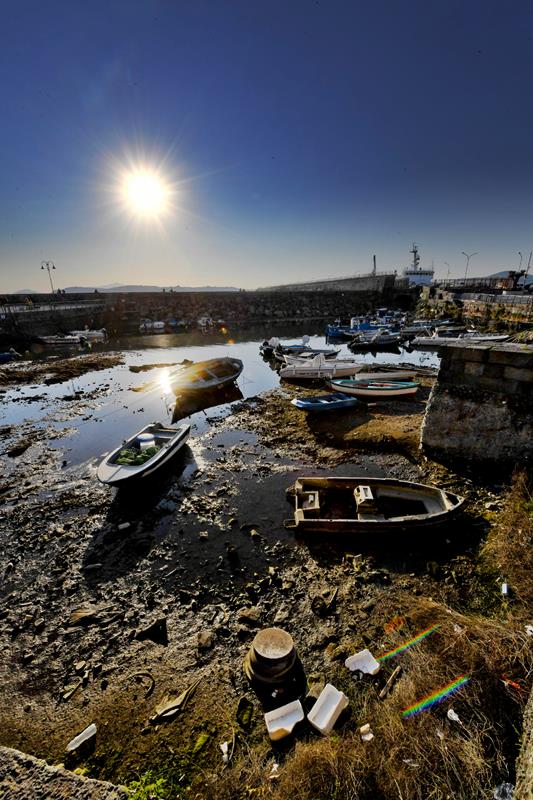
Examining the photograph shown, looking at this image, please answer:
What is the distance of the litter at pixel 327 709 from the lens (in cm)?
408

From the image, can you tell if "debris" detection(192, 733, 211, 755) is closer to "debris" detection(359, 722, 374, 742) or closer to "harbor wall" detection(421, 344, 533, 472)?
"debris" detection(359, 722, 374, 742)

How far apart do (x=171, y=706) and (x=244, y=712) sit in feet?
3.66

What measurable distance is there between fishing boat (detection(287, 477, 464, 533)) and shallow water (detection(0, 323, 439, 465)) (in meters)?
7.97

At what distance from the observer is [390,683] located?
448 centimetres

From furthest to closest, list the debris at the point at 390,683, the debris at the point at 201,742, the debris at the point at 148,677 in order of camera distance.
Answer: the debris at the point at 148,677, the debris at the point at 390,683, the debris at the point at 201,742

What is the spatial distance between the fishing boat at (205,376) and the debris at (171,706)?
15.3m

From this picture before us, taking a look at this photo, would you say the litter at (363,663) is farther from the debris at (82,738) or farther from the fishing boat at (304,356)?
the fishing boat at (304,356)

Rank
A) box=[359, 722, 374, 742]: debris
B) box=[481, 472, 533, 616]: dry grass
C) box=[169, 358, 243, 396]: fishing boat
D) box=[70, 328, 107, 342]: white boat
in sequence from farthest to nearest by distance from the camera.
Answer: box=[70, 328, 107, 342]: white boat < box=[169, 358, 243, 396]: fishing boat < box=[481, 472, 533, 616]: dry grass < box=[359, 722, 374, 742]: debris

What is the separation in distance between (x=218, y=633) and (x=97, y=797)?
2.63 meters

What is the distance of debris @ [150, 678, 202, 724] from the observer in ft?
15.0

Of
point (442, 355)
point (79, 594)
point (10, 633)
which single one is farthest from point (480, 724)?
point (442, 355)

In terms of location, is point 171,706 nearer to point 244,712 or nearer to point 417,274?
point 244,712

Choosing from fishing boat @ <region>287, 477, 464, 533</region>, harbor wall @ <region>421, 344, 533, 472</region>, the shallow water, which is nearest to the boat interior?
fishing boat @ <region>287, 477, 464, 533</region>

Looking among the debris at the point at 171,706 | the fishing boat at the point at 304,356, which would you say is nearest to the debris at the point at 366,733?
the debris at the point at 171,706
